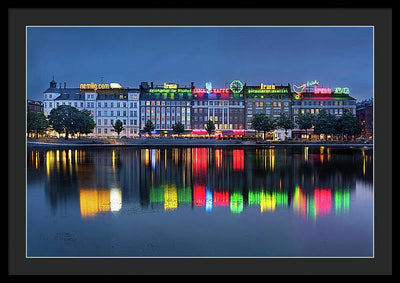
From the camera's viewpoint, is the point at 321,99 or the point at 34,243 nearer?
the point at 34,243

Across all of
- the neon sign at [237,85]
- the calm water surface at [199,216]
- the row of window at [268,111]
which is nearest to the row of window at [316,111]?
the row of window at [268,111]

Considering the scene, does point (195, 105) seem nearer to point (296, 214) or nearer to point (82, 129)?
point (82, 129)

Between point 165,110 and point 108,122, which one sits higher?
point 165,110

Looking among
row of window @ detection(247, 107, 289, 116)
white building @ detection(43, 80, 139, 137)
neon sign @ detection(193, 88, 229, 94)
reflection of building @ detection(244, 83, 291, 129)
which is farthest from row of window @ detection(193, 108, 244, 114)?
white building @ detection(43, 80, 139, 137)

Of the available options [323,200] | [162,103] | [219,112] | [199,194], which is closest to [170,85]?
[162,103]

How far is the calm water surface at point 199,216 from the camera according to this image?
26.3 ft

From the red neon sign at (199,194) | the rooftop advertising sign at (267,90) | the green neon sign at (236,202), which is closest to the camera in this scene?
the green neon sign at (236,202)

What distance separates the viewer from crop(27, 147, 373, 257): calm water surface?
801cm

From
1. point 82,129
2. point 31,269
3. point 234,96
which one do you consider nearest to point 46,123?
point 82,129

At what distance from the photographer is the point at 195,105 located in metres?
79.9

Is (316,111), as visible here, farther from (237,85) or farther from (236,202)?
(236,202)

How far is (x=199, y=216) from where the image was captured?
10.6 meters

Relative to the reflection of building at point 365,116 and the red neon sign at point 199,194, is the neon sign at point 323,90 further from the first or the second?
the red neon sign at point 199,194

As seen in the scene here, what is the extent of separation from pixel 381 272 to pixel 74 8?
5.83m
